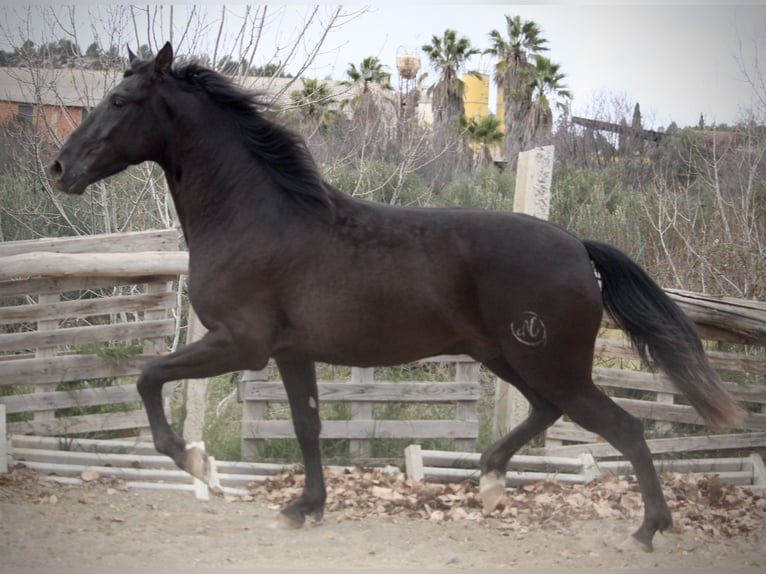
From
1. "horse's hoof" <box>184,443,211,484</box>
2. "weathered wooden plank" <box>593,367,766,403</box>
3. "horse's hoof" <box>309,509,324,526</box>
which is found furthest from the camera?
"weathered wooden plank" <box>593,367,766,403</box>

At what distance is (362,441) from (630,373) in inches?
84.4

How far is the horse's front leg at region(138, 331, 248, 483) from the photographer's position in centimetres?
413

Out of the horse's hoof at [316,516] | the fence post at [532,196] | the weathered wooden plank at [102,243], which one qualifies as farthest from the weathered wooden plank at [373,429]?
the weathered wooden plank at [102,243]

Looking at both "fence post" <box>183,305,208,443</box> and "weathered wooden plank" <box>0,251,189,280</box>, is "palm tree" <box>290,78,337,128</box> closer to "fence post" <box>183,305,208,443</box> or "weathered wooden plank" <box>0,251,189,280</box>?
"weathered wooden plank" <box>0,251,189,280</box>

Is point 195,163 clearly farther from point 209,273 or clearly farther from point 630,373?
point 630,373

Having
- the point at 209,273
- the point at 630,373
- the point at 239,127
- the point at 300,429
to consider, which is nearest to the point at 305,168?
the point at 239,127

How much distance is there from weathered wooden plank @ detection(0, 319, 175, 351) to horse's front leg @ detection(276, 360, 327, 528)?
67.4 inches

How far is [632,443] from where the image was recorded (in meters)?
4.26

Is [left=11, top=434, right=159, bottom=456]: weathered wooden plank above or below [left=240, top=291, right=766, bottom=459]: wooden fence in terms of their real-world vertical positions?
below

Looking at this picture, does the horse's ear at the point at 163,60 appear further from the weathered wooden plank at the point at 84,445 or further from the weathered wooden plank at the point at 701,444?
the weathered wooden plank at the point at 701,444

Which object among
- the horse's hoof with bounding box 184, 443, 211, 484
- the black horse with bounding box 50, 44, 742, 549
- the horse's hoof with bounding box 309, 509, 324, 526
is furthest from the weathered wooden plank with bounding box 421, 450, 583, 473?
the horse's hoof with bounding box 184, 443, 211, 484

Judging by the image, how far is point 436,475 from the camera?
18.4ft

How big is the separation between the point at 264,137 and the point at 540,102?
5.15 meters

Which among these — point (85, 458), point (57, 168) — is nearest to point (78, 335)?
point (85, 458)
